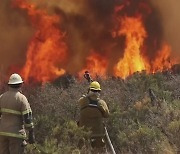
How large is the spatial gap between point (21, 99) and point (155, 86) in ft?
27.7

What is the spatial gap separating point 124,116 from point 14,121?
4426 millimetres

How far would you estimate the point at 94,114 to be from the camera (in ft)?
27.2

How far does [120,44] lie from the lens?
2259 centimetres

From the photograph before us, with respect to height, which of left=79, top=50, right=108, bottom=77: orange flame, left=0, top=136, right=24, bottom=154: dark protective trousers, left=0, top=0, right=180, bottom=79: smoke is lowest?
left=0, top=136, right=24, bottom=154: dark protective trousers

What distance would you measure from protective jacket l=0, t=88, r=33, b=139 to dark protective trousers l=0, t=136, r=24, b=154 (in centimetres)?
8

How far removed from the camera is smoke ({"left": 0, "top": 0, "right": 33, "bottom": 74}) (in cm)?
2242

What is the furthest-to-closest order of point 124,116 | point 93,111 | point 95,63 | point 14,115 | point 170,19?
point 170,19 → point 95,63 → point 124,116 → point 93,111 → point 14,115

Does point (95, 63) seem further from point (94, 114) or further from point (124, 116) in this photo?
point (94, 114)

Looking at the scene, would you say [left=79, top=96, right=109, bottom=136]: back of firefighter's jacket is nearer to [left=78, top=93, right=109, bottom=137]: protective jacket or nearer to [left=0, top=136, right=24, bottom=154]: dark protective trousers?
[left=78, top=93, right=109, bottom=137]: protective jacket

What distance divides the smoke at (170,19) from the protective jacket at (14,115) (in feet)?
56.5

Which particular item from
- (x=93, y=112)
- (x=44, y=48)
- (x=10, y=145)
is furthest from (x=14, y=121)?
(x=44, y=48)

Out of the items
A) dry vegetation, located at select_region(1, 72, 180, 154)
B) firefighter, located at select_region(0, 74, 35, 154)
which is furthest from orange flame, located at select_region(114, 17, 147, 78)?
firefighter, located at select_region(0, 74, 35, 154)

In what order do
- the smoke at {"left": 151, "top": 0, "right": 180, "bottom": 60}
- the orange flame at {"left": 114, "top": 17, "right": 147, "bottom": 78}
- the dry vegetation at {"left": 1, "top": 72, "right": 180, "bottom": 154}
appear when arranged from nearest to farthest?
the dry vegetation at {"left": 1, "top": 72, "right": 180, "bottom": 154} → the orange flame at {"left": 114, "top": 17, "right": 147, "bottom": 78} → the smoke at {"left": 151, "top": 0, "right": 180, "bottom": 60}

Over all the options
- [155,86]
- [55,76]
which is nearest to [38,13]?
[55,76]
